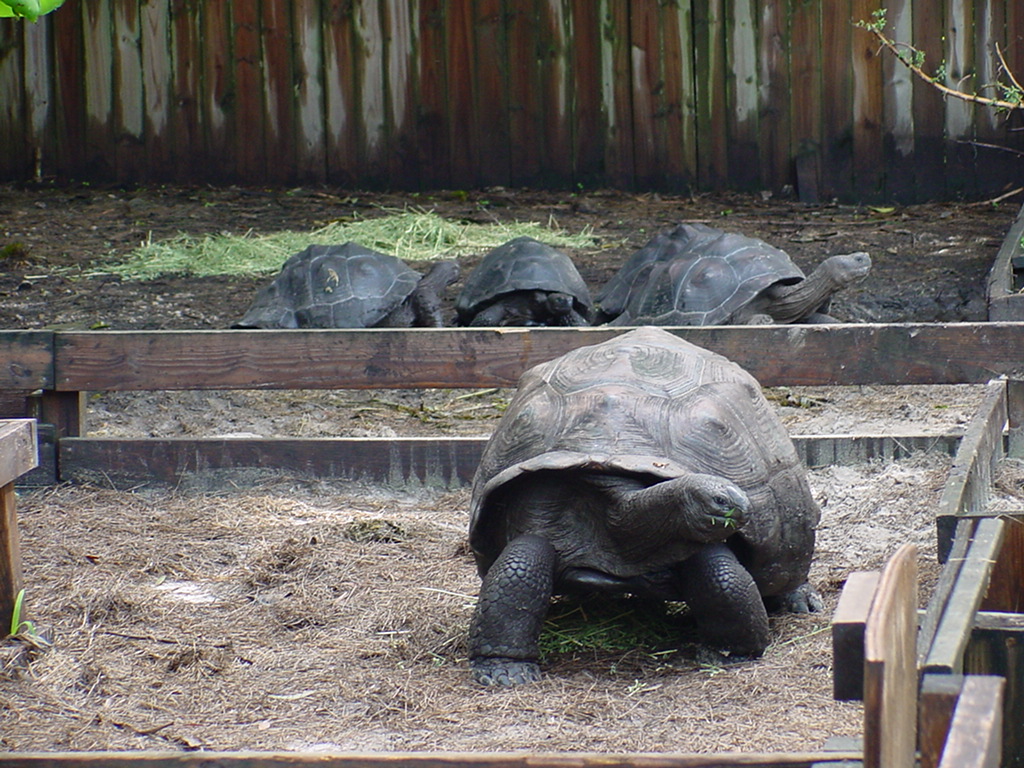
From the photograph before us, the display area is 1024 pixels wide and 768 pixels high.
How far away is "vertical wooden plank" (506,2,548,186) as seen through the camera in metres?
10.1

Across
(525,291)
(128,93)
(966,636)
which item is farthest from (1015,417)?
(128,93)

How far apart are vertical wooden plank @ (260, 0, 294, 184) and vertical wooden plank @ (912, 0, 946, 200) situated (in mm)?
4418

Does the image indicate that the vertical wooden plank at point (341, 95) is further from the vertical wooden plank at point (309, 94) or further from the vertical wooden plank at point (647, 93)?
the vertical wooden plank at point (647, 93)

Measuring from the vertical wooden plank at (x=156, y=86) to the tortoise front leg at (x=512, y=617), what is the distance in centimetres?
812

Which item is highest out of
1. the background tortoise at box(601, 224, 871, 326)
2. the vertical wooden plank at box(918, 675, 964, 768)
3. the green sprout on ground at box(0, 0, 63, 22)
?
the green sprout on ground at box(0, 0, 63, 22)

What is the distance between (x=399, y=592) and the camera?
3.84 metres

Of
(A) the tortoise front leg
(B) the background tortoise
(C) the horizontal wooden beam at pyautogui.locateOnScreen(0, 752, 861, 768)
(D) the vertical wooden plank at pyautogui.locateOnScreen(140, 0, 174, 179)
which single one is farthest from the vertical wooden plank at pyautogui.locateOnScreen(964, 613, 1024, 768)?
(D) the vertical wooden plank at pyautogui.locateOnScreen(140, 0, 174, 179)

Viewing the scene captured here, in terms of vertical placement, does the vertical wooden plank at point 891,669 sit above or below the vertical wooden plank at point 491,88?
below

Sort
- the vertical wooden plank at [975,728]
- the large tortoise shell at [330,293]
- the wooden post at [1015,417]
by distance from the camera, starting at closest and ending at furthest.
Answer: the vertical wooden plank at [975,728] → the wooden post at [1015,417] → the large tortoise shell at [330,293]

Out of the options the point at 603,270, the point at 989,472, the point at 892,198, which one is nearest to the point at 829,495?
the point at 989,472

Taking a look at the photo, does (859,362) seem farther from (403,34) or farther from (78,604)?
(403,34)

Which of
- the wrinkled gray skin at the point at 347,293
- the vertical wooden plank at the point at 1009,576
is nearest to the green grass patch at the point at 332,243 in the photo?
the wrinkled gray skin at the point at 347,293

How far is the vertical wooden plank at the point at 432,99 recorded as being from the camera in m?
10.1

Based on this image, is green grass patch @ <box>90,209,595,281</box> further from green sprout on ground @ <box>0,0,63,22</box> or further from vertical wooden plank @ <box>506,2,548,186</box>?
green sprout on ground @ <box>0,0,63,22</box>
